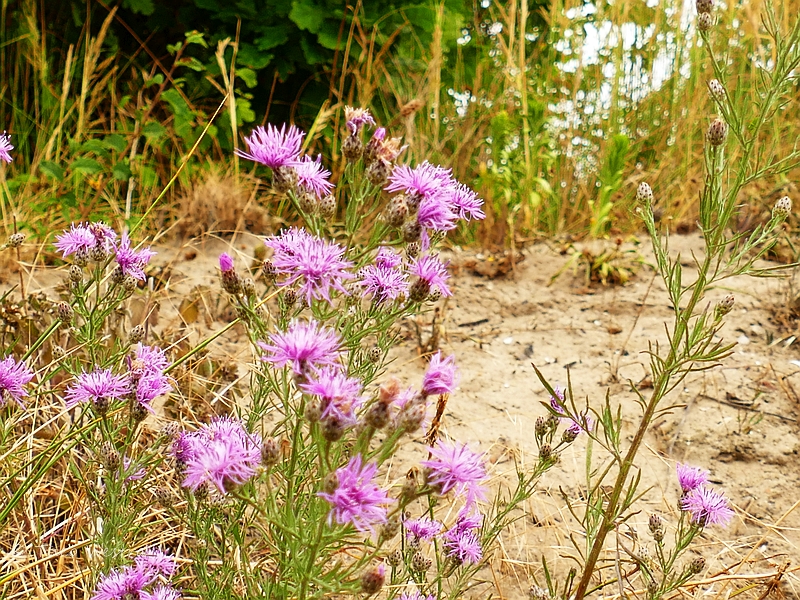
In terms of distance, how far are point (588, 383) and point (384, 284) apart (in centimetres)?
158

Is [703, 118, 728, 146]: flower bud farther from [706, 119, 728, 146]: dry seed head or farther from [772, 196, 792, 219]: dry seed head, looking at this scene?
[772, 196, 792, 219]: dry seed head

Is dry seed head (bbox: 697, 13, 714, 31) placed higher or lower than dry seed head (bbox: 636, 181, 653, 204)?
higher

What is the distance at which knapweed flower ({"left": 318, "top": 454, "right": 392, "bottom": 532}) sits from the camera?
93 centimetres

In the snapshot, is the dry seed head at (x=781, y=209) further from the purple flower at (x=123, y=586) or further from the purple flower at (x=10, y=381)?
the purple flower at (x=10, y=381)

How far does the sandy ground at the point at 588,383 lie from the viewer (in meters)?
2.01

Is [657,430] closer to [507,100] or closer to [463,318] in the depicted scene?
[463,318]

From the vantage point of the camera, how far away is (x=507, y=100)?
496cm

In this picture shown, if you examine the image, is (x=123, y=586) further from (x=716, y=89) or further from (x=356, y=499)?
(x=716, y=89)

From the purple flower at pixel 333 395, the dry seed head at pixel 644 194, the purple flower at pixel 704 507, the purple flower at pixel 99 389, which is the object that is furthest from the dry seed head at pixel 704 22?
the purple flower at pixel 99 389

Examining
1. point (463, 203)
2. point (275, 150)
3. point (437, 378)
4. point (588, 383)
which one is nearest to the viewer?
point (437, 378)

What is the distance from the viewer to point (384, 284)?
1.29 metres

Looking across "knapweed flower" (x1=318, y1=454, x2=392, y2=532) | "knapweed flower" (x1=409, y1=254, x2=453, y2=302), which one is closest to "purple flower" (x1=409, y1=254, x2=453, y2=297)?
"knapweed flower" (x1=409, y1=254, x2=453, y2=302)

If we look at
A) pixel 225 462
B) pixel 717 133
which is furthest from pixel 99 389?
pixel 717 133

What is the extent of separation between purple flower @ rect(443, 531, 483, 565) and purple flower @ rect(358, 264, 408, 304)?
1.67 ft
